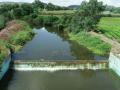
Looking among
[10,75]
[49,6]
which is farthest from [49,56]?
[49,6]

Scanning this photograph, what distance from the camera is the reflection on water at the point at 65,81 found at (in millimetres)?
21850

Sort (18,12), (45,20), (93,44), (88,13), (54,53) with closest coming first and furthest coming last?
1. (54,53)
2. (93,44)
3. (88,13)
4. (45,20)
5. (18,12)

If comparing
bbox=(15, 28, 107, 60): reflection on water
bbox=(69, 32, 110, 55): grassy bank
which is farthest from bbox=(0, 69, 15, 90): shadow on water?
bbox=(69, 32, 110, 55): grassy bank

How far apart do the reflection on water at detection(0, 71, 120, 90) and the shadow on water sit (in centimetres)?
28

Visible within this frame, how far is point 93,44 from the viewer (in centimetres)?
3781

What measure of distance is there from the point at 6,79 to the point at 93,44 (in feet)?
58.6

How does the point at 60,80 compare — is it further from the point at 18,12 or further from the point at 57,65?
the point at 18,12

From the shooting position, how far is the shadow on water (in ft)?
70.9

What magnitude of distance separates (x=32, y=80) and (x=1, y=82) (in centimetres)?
274

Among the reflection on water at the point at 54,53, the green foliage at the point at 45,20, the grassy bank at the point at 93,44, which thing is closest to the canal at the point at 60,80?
the reflection on water at the point at 54,53

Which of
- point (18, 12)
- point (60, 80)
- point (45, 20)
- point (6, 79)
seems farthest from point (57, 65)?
point (18, 12)

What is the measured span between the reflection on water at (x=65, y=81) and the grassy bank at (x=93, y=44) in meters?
8.50

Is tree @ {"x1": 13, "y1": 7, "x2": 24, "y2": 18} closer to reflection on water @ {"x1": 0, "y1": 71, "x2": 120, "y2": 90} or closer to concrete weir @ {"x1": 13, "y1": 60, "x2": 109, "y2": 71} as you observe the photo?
concrete weir @ {"x1": 13, "y1": 60, "x2": 109, "y2": 71}

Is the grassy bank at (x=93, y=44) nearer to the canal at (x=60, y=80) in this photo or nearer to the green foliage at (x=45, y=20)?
the canal at (x=60, y=80)
